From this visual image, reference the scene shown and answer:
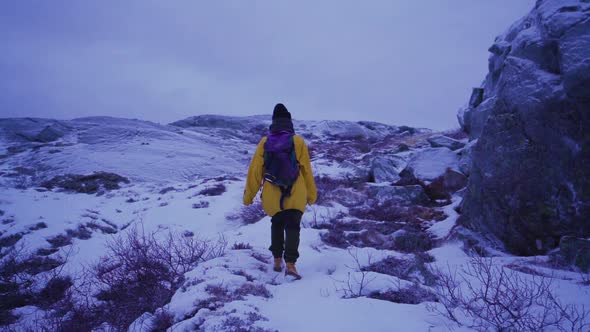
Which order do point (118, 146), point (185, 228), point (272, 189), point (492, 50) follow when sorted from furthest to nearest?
1. point (118, 146)
2. point (492, 50)
3. point (185, 228)
4. point (272, 189)

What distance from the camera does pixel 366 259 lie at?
13.7ft

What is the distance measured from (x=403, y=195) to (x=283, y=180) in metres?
5.43

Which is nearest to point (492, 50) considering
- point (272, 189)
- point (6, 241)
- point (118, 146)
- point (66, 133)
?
point (272, 189)

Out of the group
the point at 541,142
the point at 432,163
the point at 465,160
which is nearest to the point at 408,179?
the point at 432,163

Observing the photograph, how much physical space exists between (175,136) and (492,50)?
22328 millimetres

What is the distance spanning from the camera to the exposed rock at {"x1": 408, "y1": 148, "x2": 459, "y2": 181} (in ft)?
28.1

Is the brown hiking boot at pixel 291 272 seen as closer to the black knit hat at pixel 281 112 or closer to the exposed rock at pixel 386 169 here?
the black knit hat at pixel 281 112

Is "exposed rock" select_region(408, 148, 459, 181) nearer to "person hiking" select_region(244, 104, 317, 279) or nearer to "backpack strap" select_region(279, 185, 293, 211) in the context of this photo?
"person hiking" select_region(244, 104, 317, 279)

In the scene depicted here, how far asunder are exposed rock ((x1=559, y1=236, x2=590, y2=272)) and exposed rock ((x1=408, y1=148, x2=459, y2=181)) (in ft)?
15.8

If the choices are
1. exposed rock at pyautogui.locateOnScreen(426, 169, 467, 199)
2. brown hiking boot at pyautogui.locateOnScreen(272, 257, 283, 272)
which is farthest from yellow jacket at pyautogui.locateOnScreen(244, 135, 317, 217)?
exposed rock at pyautogui.locateOnScreen(426, 169, 467, 199)

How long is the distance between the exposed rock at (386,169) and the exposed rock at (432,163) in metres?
1.19

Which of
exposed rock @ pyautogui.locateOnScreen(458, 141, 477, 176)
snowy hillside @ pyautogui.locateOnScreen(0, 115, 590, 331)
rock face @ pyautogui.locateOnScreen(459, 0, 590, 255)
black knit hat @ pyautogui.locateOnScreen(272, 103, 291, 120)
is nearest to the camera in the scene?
snowy hillside @ pyautogui.locateOnScreen(0, 115, 590, 331)

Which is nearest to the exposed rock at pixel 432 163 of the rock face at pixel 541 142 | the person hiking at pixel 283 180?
the rock face at pixel 541 142

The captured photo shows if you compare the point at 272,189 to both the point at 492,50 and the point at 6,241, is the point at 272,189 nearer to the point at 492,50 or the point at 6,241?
the point at 6,241
